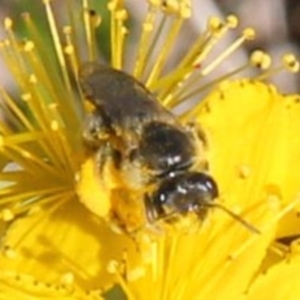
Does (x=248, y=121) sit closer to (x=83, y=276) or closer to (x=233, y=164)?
(x=233, y=164)

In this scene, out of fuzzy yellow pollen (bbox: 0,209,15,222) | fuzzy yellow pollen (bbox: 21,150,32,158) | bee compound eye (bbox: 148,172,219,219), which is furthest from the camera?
fuzzy yellow pollen (bbox: 21,150,32,158)

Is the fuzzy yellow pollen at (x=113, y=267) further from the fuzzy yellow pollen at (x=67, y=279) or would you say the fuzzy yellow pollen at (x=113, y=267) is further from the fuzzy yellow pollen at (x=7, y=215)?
the fuzzy yellow pollen at (x=7, y=215)

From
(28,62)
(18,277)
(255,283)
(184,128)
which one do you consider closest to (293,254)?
(255,283)

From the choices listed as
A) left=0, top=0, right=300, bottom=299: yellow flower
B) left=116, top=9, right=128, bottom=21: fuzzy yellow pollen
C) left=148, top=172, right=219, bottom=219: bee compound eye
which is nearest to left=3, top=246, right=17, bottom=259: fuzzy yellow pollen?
left=0, top=0, right=300, bottom=299: yellow flower

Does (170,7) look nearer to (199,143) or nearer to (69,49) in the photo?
(69,49)

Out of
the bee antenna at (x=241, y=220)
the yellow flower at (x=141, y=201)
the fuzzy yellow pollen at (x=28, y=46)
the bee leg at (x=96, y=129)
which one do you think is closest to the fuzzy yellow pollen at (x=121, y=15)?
the yellow flower at (x=141, y=201)

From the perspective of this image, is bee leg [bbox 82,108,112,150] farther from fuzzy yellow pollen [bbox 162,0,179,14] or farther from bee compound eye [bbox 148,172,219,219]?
fuzzy yellow pollen [bbox 162,0,179,14]
